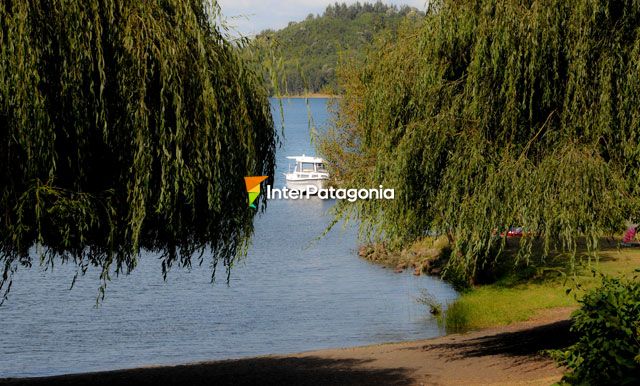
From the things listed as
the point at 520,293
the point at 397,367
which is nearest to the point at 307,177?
the point at 520,293

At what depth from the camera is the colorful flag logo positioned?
12.8m

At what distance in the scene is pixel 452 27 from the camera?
16.4 m

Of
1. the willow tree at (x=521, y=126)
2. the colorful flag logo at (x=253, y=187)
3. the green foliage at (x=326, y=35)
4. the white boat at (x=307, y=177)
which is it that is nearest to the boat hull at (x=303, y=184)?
the white boat at (x=307, y=177)

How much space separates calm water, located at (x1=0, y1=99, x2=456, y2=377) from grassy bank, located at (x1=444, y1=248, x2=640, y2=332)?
108 centimetres

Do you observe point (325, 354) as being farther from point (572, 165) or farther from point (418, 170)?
point (572, 165)

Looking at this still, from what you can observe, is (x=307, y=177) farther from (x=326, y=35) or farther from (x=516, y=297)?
(x=326, y=35)

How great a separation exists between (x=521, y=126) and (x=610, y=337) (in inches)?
252

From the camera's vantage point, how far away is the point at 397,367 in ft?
61.1

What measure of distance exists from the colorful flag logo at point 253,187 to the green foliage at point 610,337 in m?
4.84

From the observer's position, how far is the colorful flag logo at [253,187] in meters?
12.8

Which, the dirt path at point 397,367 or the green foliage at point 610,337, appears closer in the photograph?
the green foliage at point 610,337

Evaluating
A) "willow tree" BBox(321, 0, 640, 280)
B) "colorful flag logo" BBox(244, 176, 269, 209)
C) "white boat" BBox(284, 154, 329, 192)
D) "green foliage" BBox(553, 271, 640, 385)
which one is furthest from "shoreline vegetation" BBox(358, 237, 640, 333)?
"white boat" BBox(284, 154, 329, 192)

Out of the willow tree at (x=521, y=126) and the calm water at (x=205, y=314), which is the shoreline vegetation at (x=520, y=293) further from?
the willow tree at (x=521, y=126)

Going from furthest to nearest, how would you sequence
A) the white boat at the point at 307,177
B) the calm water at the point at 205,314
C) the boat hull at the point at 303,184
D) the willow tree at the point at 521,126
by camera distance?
1. the boat hull at the point at 303,184
2. the white boat at the point at 307,177
3. the calm water at the point at 205,314
4. the willow tree at the point at 521,126
